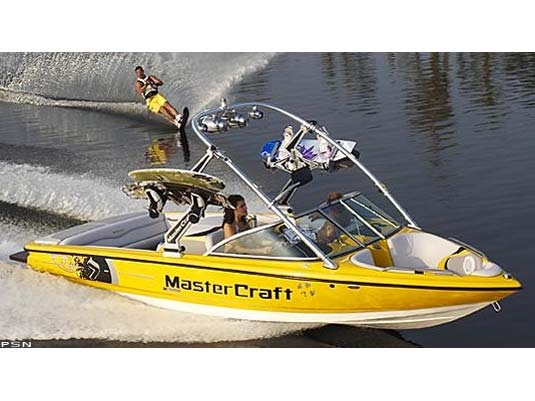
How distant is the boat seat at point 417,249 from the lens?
749cm

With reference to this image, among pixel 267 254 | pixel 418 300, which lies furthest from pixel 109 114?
pixel 418 300

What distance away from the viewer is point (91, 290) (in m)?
8.30

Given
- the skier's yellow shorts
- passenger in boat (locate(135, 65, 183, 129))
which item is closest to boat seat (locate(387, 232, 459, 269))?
passenger in boat (locate(135, 65, 183, 129))

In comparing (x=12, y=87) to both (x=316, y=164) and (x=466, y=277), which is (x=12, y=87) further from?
(x=466, y=277)

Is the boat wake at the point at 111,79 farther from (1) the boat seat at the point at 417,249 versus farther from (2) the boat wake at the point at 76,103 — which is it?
(1) the boat seat at the point at 417,249

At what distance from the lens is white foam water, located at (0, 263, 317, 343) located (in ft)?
24.5

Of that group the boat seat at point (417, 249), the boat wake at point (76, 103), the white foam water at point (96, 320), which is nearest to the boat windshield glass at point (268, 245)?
the white foam water at point (96, 320)

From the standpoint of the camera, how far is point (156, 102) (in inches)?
497

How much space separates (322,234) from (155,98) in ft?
19.3

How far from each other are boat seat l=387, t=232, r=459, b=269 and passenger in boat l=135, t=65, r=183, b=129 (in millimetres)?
5369

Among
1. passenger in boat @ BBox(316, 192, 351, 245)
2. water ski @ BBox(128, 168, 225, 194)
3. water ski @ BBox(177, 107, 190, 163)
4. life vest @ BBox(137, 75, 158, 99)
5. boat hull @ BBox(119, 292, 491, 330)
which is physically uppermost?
life vest @ BBox(137, 75, 158, 99)

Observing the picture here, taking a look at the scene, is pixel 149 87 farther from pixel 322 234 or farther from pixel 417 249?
pixel 417 249

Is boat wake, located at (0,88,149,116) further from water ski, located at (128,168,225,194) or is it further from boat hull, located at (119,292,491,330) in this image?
boat hull, located at (119,292,491,330)

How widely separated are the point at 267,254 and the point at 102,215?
12.1ft
